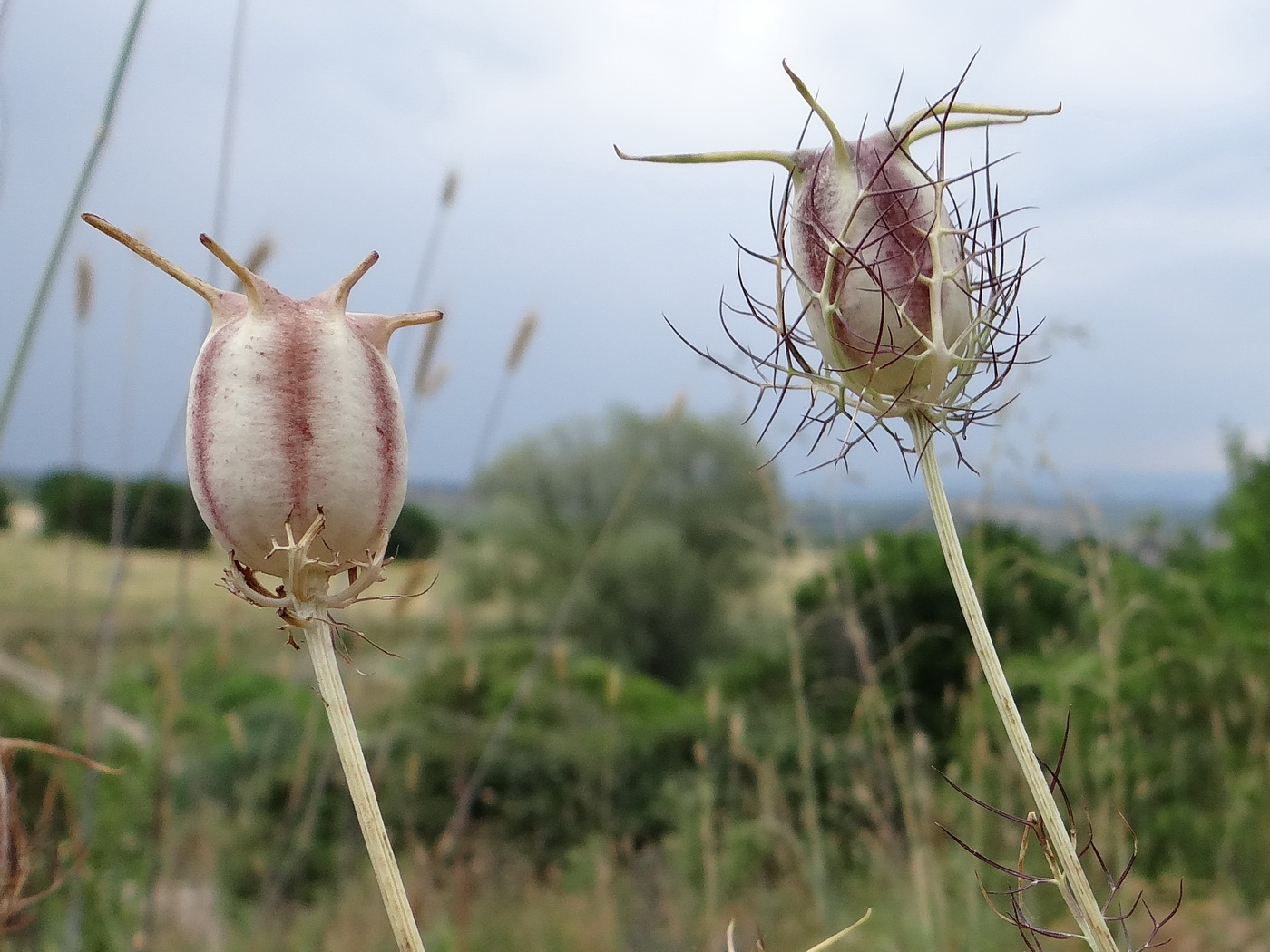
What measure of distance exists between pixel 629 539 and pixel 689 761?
1710mm

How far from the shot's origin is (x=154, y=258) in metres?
0.24

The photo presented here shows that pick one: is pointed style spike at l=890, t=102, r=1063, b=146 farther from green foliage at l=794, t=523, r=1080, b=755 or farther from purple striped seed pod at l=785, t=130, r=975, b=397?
green foliage at l=794, t=523, r=1080, b=755

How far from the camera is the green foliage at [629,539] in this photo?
442cm

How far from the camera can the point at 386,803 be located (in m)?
2.52

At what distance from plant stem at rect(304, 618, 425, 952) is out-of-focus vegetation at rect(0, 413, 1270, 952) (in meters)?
0.62

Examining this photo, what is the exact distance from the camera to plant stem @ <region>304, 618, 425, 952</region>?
0.21m

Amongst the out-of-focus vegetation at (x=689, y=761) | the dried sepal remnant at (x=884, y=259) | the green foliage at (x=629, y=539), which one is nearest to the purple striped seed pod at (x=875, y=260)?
the dried sepal remnant at (x=884, y=259)

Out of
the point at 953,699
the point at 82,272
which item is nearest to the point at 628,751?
the point at 953,699

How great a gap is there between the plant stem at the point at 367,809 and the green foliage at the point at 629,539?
157 inches

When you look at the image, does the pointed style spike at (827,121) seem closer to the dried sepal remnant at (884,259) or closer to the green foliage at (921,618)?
the dried sepal remnant at (884,259)

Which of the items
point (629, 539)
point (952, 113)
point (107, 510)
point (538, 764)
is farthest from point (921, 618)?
point (952, 113)

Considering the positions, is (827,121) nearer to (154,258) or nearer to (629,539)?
(154,258)

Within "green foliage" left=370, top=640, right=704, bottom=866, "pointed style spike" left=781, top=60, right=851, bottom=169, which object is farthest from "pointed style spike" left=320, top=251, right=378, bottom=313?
"green foliage" left=370, top=640, right=704, bottom=866

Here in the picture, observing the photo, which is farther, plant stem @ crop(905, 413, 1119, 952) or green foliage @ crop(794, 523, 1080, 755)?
green foliage @ crop(794, 523, 1080, 755)
